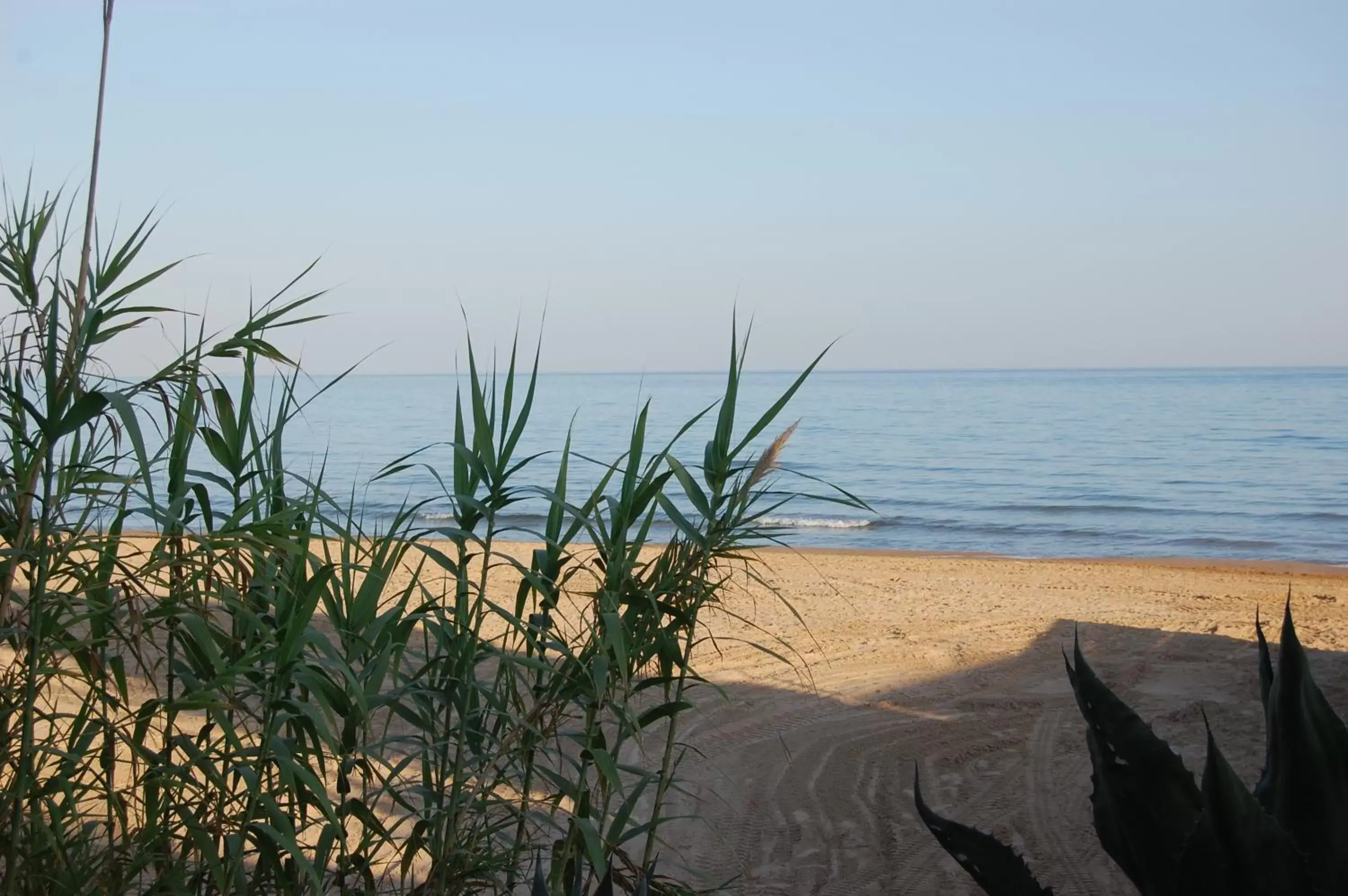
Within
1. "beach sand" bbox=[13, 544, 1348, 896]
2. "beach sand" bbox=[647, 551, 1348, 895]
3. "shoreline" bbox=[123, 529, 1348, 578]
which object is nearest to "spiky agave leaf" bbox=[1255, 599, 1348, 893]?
"beach sand" bbox=[13, 544, 1348, 896]

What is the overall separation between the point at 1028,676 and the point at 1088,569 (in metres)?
5.64

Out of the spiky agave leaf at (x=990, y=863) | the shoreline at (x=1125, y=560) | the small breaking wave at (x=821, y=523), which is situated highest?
the spiky agave leaf at (x=990, y=863)

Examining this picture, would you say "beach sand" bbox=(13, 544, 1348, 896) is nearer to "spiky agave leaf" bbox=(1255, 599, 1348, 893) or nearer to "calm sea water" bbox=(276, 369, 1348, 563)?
"spiky agave leaf" bbox=(1255, 599, 1348, 893)

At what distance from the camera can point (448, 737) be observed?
9.55 ft

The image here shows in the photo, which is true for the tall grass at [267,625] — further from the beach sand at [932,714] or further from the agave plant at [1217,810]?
the agave plant at [1217,810]

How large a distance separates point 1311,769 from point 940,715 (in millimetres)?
4495

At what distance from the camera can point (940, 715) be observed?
261 inches

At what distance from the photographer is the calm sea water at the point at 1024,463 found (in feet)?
54.0

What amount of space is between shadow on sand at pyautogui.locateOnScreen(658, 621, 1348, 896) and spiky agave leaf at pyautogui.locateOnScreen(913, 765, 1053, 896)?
1.23 meters

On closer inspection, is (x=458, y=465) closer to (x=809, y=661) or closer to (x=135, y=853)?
(x=135, y=853)

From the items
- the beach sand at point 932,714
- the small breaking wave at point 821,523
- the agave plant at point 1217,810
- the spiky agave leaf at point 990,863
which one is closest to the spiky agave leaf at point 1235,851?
the agave plant at point 1217,810

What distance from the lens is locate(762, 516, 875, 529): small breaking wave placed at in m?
17.7

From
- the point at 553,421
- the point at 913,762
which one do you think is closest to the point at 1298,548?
the point at 913,762

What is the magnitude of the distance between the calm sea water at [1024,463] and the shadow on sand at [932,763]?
167 centimetres
